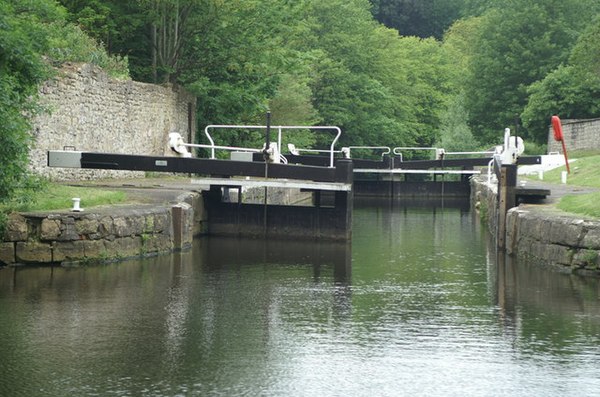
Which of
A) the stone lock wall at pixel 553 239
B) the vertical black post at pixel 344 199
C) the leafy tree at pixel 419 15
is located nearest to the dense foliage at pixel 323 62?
the vertical black post at pixel 344 199

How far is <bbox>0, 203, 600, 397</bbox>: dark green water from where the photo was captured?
1096 cm

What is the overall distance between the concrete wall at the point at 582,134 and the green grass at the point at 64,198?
2767cm

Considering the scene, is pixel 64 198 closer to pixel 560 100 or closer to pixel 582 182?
pixel 582 182

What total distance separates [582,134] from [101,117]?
2396 centimetres

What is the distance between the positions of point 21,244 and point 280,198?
19609 mm

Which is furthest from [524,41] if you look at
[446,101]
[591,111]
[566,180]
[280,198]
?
[566,180]

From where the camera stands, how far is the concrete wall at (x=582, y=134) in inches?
1812

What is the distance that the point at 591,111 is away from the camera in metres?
51.8

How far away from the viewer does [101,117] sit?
27891mm

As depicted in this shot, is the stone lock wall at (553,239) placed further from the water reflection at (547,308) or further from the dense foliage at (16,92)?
the dense foliage at (16,92)

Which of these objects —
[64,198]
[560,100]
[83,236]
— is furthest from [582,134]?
[83,236]

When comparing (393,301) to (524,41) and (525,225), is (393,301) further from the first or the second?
(524,41)

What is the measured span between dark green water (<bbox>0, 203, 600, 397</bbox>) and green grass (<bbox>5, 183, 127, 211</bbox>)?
1.27 metres

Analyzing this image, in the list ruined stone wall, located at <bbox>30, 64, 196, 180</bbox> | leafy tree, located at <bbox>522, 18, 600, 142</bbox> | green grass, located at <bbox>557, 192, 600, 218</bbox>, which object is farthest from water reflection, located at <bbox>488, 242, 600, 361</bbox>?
leafy tree, located at <bbox>522, 18, 600, 142</bbox>
